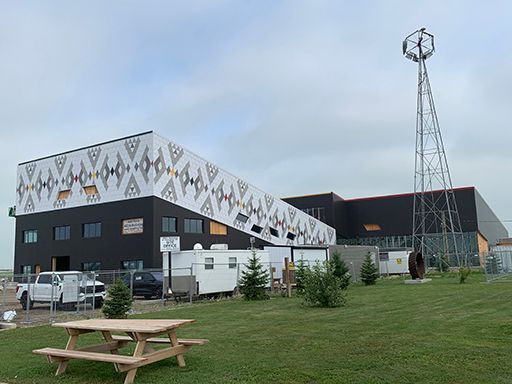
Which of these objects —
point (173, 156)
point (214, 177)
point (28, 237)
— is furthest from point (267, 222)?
point (28, 237)

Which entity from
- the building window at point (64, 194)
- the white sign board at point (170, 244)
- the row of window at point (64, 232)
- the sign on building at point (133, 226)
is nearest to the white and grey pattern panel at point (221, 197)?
the sign on building at point (133, 226)

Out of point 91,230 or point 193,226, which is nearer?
point 193,226

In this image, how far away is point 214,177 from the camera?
45.2 metres

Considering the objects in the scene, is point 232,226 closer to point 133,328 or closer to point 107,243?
point 107,243

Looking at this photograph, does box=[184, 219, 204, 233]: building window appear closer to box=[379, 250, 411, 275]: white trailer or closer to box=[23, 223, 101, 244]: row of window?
box=[23, 223, 101, 244]: row of window

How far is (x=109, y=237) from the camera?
41688mm

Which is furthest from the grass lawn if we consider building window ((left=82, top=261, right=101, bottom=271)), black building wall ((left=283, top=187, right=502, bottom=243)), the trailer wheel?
black building wall ((left=283, top=187, right=502, bottom=243))

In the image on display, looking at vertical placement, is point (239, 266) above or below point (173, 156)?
below

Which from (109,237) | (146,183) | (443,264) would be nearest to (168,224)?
(146,183)

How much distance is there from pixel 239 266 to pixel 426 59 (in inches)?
1230

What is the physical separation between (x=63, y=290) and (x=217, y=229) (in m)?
25.8

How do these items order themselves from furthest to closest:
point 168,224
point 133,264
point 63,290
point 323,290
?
1. point 168,224
2. point 133,264
3. point 63,290
4. point 323,290

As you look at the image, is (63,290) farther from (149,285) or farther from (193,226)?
(193,226)

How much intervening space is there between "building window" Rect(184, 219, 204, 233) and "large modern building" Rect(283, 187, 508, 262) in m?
28.2
